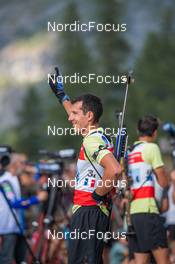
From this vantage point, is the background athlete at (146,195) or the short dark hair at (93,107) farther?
the background athlete at (146,195)

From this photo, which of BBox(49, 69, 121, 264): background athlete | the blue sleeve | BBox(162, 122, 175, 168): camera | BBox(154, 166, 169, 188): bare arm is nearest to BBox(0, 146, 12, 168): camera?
the blue sleeve

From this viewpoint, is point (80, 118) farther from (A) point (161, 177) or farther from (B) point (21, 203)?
(B) point (21, 203)

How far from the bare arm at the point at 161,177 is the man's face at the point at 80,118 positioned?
6.75 ft

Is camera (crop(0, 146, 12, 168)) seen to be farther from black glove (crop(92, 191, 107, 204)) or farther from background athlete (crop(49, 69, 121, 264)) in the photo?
black glove (crop(92, 191, 107, 204))

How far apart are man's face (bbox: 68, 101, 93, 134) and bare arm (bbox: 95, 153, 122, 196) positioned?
67 cm

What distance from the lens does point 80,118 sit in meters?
8.70

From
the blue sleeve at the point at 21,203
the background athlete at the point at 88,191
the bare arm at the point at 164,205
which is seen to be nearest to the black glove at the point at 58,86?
the background athlete at the point at 88,191

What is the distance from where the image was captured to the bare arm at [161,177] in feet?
34.4

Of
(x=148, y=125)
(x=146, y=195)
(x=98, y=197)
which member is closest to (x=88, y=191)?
(x=98, y=197)

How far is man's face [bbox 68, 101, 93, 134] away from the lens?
8.68 meters

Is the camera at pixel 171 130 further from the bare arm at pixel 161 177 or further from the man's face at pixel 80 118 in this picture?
the man's face at pixel 80 118

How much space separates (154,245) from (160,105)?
154ft

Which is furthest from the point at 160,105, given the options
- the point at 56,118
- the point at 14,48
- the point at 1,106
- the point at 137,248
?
the point at 1,106

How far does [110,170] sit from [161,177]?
104 inches
